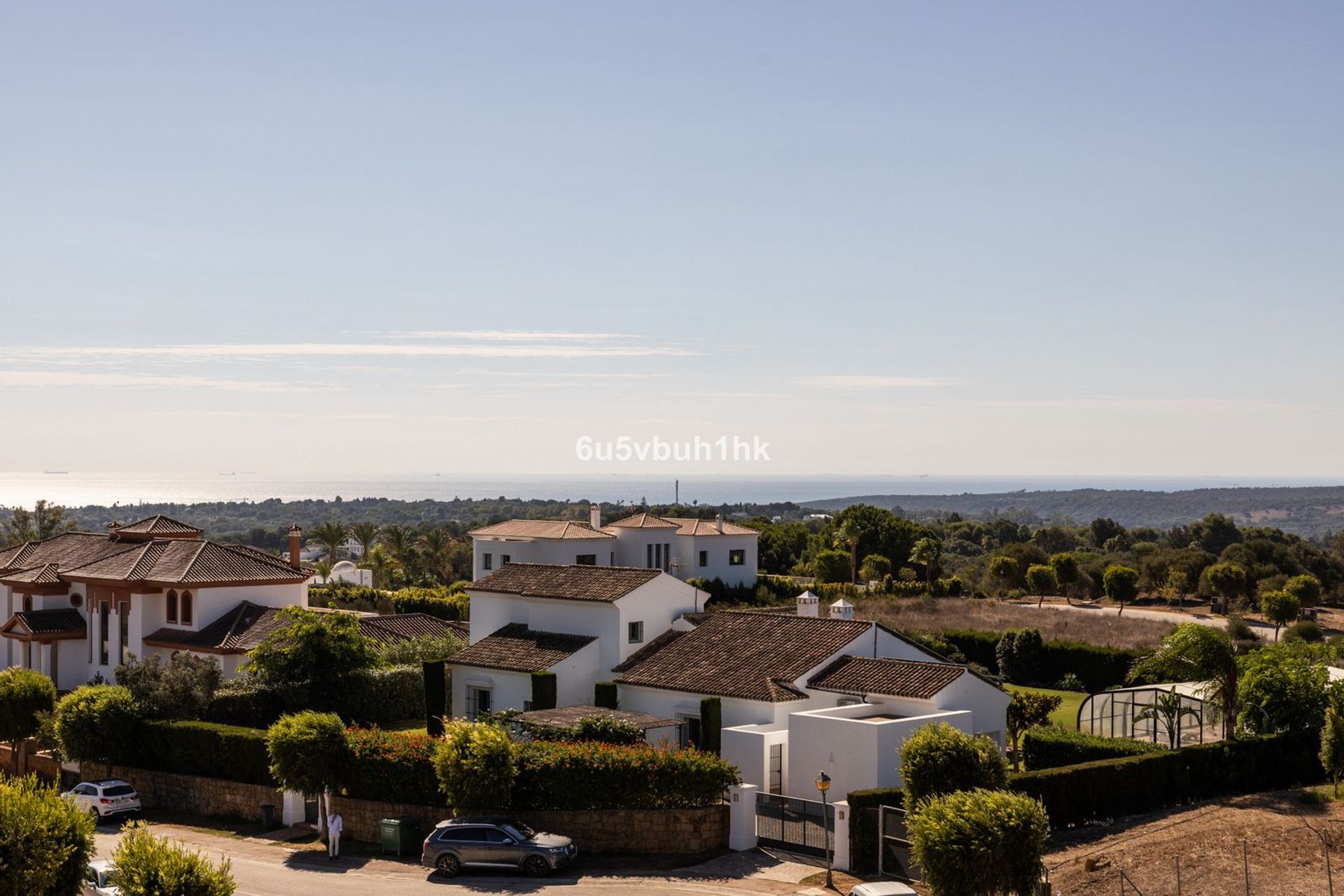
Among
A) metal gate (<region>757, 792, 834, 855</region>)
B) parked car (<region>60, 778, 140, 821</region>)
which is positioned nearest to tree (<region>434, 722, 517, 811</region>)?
metal gate (<region>757, 792, 834, 855</region>)

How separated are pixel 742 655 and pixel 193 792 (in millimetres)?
18856

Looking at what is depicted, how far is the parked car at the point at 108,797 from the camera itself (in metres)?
41.0

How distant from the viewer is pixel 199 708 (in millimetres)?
45375

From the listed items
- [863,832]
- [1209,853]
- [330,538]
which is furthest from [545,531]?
[1209,853]

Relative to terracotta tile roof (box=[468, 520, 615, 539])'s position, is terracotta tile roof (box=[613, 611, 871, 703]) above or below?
below

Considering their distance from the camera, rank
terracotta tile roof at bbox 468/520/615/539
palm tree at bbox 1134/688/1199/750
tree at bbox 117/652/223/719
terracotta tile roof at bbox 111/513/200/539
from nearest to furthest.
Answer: palm tree at bbox 1134/688/1199/750
tree at bbox 117/652/223/719
terracotta tile roof at bbox 111/513/200/539
terracotta tile roof at bbox 468/520/615/539

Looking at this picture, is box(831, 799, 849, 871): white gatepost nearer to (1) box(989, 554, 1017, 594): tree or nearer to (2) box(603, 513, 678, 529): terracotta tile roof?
(2) box(603, 513, 678, 529): terracotta tile roof

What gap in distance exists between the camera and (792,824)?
32938 mm

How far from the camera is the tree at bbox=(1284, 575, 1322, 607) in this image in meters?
80.9

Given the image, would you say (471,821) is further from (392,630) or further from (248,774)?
(392,630)

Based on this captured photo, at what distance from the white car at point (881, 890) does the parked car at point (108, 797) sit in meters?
26.5

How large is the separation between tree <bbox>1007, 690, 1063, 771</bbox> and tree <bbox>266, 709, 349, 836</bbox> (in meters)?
20.4

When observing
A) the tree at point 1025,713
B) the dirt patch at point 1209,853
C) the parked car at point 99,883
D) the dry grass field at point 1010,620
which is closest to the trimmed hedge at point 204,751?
the parked car at point 99,883

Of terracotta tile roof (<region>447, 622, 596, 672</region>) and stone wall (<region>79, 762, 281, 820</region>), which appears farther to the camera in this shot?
terracotta tile roof (<region>447, 622, 596, 672</region>)
